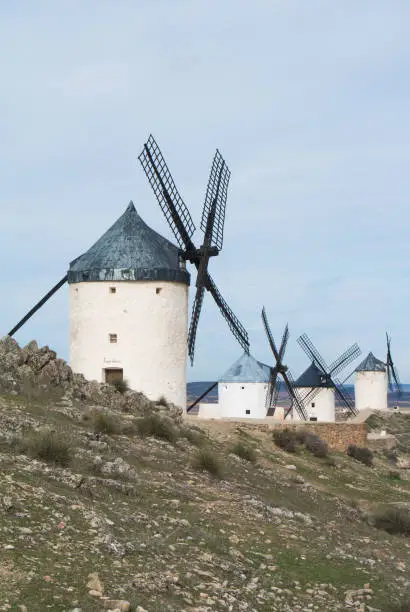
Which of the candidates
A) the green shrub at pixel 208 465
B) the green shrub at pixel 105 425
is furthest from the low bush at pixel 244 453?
the green shrub at pixel 208 465

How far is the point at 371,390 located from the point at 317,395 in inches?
655

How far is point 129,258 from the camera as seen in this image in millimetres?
26031

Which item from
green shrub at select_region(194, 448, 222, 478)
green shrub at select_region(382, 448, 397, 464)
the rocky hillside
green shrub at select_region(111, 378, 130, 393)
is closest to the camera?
the rocky hillside

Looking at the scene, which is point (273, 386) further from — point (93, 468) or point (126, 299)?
point (93, 468)

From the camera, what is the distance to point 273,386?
1511 inches

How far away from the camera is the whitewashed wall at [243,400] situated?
35.2 metres

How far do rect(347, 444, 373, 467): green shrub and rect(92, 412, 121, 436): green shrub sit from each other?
1238cm

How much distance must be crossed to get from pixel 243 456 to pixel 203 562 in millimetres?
10364

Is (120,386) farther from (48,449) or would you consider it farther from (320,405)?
(320,405)

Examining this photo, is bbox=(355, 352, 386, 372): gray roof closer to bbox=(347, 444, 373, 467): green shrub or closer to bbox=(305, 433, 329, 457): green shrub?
bbox=(347, 444, 373, 467): green shrub

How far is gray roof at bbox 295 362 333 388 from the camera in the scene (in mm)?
43875

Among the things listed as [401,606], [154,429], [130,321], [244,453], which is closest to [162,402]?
[130,321]

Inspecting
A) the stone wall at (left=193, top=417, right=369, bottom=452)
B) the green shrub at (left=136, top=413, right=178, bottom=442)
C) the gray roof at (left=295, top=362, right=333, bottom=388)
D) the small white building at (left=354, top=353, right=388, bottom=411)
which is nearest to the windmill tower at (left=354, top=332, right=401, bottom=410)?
the small white building at (left=354, top=353, right=388, bottom=411)

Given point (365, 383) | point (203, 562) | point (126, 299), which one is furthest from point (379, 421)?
point (203, 562)
